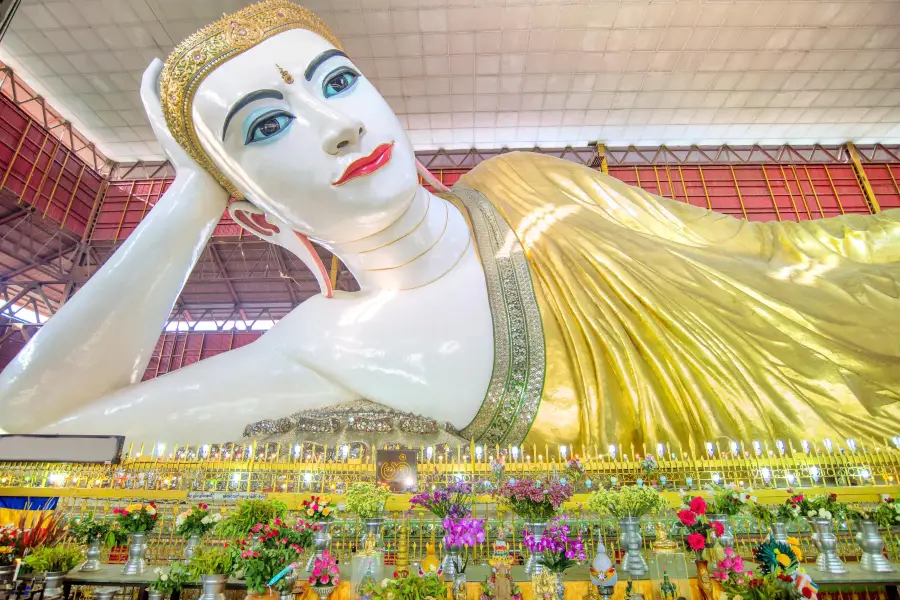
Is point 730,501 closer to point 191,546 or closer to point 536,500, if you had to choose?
point 536,500

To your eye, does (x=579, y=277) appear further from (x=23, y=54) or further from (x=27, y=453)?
(x=23, y=54)

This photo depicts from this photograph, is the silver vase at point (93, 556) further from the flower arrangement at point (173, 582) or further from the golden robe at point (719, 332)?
the golden robe at point (719, 332)

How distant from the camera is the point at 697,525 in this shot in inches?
62.1

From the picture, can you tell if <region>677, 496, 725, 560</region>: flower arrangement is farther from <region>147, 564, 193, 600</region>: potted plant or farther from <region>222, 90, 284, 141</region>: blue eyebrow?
<region>222, 90, 284, 141</region>: blue eyebrow

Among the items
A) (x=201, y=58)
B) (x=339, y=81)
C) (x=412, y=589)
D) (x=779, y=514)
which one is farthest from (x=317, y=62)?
(x=779, y=514)

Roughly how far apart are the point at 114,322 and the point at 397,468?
4.45 feet

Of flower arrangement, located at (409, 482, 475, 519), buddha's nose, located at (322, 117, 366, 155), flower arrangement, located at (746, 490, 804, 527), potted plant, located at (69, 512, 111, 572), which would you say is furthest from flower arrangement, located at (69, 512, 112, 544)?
flower arrangement, located at (746, 490, 804, 527)

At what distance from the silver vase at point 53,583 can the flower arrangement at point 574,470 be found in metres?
1.70

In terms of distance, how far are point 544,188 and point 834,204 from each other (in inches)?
274

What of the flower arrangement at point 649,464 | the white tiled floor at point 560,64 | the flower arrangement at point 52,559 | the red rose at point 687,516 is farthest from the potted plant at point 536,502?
the white tiled floor at point 560,64

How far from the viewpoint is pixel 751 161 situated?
8305 mm

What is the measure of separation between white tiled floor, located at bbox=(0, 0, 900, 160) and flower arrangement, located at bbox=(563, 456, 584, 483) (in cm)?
511

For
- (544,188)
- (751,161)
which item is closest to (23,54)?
(544,188)

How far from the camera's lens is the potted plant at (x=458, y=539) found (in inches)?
58.8
